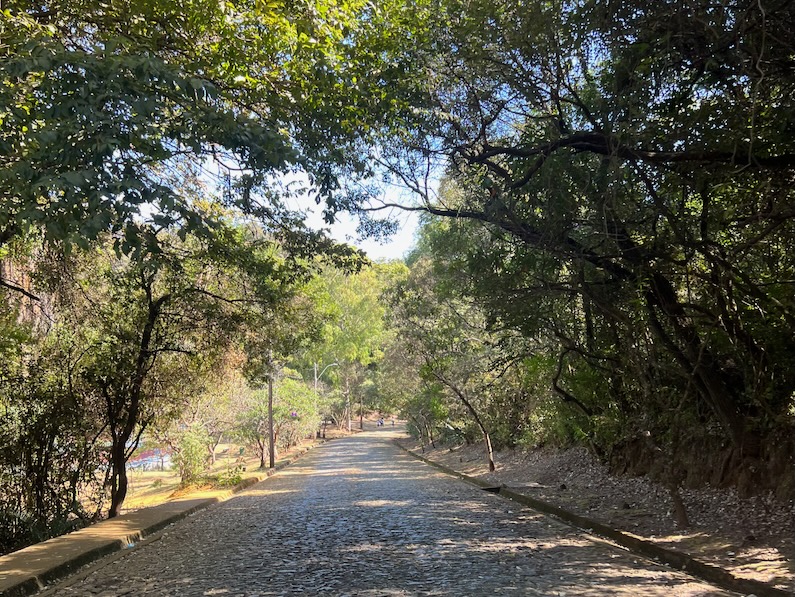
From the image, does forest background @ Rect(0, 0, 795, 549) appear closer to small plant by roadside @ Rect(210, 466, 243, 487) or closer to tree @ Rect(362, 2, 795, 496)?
tree @ Rect(362, 2, 795, 496)

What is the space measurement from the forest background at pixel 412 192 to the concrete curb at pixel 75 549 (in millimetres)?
1182

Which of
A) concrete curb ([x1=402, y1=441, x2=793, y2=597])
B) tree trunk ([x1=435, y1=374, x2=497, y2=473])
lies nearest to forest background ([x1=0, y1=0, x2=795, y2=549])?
concrete curb ([x1=402, y1=441, x2=793, y2=597])

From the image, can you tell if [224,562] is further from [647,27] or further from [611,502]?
[647,27]

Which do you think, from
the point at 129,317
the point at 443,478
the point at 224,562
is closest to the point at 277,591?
the point at 224,562

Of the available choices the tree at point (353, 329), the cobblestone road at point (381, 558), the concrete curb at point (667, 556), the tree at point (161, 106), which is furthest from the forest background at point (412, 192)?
the tree at point (353, 329)

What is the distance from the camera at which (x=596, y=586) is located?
20.2 ft

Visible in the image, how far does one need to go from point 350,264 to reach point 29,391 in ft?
22.3

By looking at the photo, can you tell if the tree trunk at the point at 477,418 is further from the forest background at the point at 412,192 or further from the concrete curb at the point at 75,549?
the concrete curb at the point at 75,549

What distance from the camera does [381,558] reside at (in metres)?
7.72

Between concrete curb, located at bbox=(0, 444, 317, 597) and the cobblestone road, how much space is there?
0.35m

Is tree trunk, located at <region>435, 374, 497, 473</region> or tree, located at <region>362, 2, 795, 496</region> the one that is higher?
tree, located at <region>362, 2, 795, 496</region>

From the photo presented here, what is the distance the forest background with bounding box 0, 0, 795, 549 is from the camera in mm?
5570

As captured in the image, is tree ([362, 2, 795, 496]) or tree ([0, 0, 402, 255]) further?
tree ([362, 2, 795, 496])

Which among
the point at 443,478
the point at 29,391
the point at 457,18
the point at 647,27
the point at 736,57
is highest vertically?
the point at 457,18
